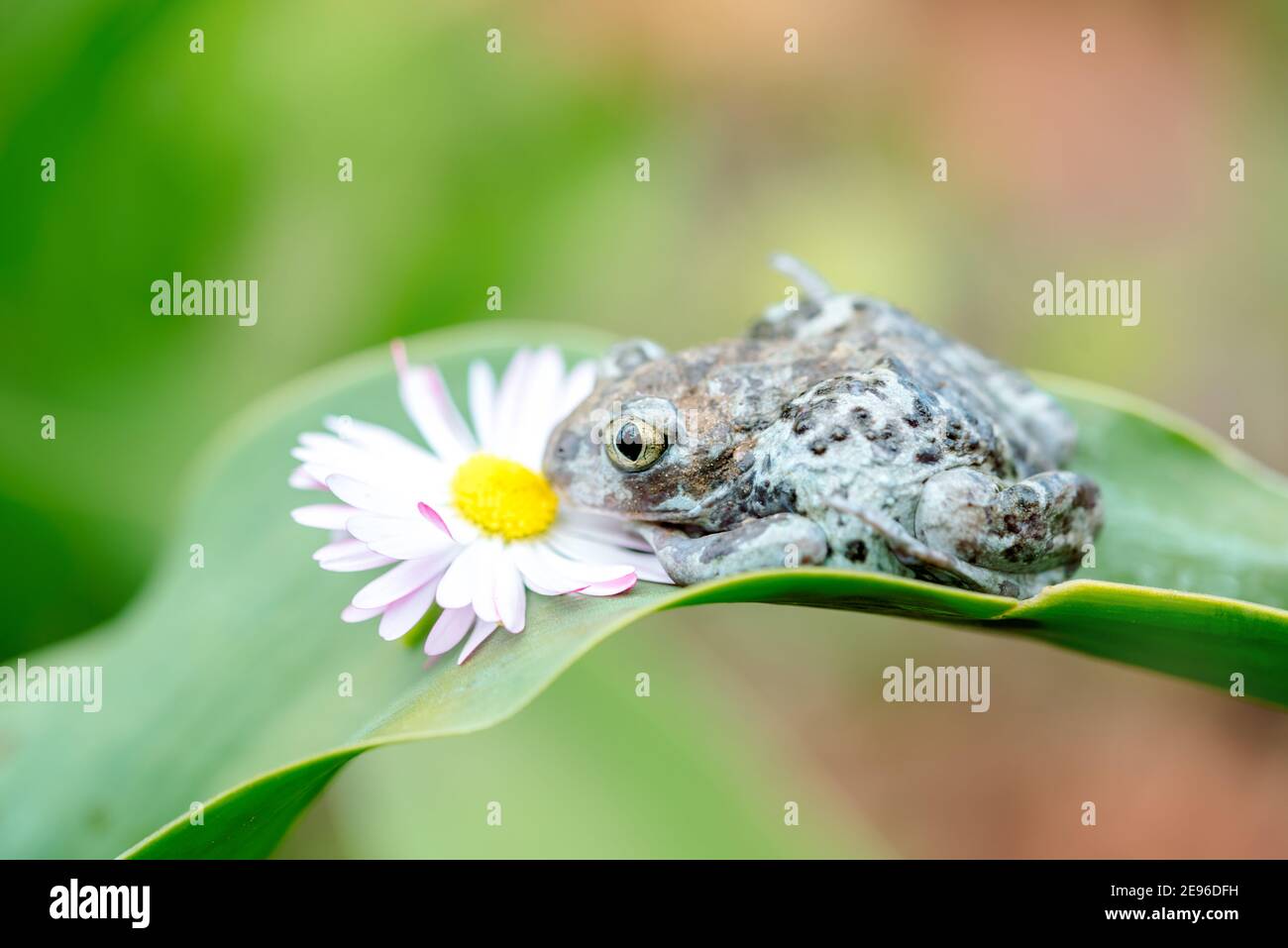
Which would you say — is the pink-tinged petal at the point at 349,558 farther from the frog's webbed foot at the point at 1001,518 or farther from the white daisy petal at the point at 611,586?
the frog's webbed foot at the point at 1001,518

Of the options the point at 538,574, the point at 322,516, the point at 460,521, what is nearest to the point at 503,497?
the point at 460,521

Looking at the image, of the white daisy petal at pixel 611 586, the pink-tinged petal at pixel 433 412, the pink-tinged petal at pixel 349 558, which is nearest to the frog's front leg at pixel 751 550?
the white daisy petal at pixel 611 586

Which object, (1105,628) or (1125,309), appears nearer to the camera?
(1105,628)

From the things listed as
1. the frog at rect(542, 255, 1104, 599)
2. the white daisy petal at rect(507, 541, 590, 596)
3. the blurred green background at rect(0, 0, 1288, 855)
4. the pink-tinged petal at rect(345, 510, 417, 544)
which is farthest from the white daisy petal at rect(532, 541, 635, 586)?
the blurred green background at rect(0, 0, 1288, 855)

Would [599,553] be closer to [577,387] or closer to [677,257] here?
[577,387]

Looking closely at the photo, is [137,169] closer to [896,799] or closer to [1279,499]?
[1279,499]
